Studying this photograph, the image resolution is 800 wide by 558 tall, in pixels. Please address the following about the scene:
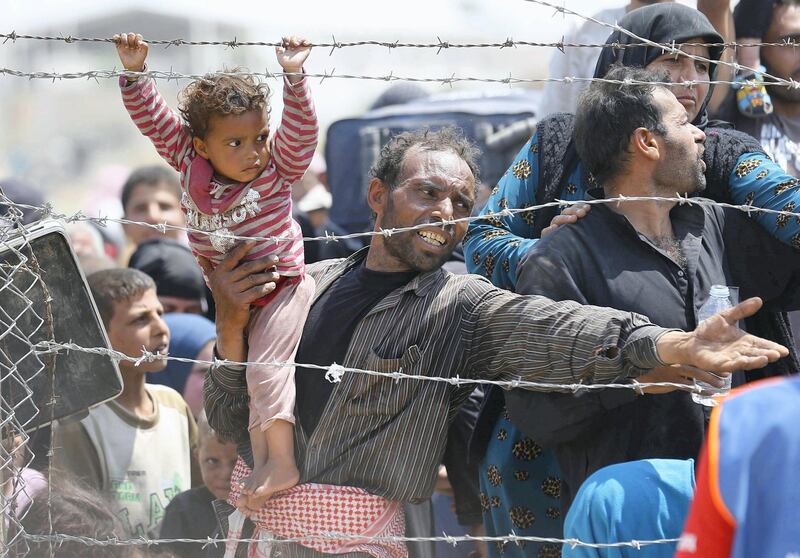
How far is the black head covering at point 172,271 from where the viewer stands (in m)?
5.77

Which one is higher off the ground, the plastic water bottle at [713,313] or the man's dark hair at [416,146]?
the man's dark hair at [416,146]

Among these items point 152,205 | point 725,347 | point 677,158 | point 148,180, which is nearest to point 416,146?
point 677,158

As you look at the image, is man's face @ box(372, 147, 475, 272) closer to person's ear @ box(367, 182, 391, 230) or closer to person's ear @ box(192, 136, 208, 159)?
person's ear @ box(367, 182, 391, 230)

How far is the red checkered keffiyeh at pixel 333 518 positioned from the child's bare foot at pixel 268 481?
4 cm

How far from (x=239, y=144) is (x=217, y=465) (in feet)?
4.92

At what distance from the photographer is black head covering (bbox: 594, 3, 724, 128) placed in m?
3.80

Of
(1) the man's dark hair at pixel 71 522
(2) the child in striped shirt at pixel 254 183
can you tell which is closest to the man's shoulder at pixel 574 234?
(2) the child in striped shirt at pixel 254 183

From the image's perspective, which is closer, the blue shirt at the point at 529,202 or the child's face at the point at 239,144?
the child's face at the point at 239,144

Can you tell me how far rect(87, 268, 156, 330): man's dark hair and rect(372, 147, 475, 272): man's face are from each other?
161 centimetres

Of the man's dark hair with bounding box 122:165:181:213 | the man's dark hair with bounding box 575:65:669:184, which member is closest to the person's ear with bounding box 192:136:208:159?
the man's dark hair with bounding box 575:65:669:184

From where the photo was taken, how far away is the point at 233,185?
333 centimetres

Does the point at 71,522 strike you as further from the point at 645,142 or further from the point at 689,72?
the point at 689,72

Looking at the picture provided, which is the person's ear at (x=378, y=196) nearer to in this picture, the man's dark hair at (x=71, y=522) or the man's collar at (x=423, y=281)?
the man's collar at (x=423, y=281)

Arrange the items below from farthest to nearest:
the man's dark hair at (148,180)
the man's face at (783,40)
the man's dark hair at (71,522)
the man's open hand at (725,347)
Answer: the man's dark hair at (148,180) → the man's face at (783,40) → the man's dark hair at (71,522) → the man's open hand at (725,347)
